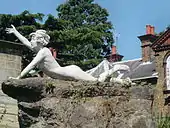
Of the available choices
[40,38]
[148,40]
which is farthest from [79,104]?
[148,40]

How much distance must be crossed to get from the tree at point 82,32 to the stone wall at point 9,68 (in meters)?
10.6

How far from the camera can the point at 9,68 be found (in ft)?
75.5

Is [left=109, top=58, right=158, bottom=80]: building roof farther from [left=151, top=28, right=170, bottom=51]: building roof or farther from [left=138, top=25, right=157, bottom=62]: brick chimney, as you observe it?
[left=151, top=28, right=170, bottom=51]: building roof

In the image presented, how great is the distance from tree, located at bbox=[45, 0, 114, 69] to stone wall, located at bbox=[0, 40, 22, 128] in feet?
34.6

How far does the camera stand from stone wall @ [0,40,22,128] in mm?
21359

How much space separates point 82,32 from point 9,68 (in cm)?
1502

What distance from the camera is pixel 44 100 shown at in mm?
9766

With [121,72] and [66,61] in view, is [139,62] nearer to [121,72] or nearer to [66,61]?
[66,61]

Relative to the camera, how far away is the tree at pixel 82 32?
117 ft

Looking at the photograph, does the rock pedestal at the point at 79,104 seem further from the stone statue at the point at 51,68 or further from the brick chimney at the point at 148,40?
the brick chimney at the point at 148,40

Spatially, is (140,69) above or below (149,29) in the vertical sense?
below

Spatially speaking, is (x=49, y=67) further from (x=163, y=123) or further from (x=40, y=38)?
(x=163, y=123)

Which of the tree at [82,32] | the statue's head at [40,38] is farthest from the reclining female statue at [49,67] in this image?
the tree at [82,32]

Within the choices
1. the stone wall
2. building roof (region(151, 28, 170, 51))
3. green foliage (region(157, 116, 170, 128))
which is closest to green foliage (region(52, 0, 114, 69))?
building roof (region(151, 28, 170, 51))
